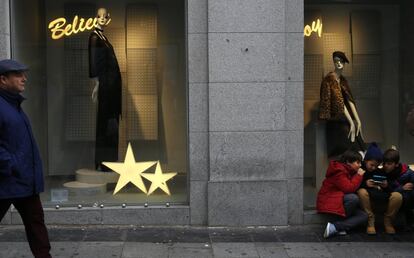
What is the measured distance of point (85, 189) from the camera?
7.85 meters

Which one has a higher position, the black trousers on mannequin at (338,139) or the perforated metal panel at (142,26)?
the perforated metal panel at (142,26)

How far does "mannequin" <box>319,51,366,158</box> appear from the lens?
792 cm

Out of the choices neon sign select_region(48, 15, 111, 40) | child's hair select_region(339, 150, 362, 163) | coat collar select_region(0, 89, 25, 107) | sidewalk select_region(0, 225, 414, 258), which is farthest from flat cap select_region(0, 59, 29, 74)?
child's hair select_region(339, 150, 362, 163)

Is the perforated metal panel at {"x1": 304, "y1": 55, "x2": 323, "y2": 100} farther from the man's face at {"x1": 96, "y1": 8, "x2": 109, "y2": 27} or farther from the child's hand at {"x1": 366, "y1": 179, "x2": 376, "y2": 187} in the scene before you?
the man's face at {"x1": 96, "y1": 8, "x2": 109, "y2": 27}

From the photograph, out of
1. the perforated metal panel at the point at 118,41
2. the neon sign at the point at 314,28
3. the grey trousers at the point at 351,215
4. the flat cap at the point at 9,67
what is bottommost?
the grey trousers at the point at 351,215

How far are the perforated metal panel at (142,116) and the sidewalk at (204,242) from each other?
1339mm

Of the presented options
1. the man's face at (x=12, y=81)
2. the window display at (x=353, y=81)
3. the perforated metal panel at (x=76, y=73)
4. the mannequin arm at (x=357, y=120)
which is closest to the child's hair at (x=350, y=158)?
Result: the window display at (x=353, y=81)

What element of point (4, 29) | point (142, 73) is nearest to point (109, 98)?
point (142, 73)

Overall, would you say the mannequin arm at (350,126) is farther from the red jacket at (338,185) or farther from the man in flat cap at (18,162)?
the man in flat cap at (18,162)

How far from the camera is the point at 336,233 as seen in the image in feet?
23.3

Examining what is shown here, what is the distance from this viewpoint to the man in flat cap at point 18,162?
497 cm

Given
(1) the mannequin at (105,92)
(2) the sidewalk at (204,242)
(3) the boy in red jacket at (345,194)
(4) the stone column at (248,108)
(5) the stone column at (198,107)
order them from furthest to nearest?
(1) the mannequin at (105,92)
(5) the stone column at (198,107)
(4) the stone column at (248,108)
(3) the boy in red jacket at (345,194)
(2) the sidewalk at (204,242)

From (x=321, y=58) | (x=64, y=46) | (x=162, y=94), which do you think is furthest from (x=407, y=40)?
(x=64, y=46)

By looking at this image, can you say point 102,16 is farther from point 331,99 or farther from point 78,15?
point 331,99
